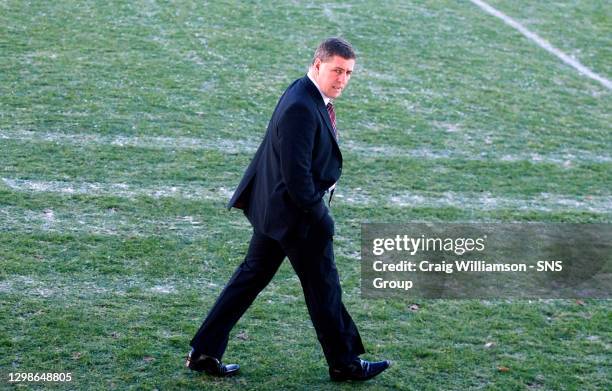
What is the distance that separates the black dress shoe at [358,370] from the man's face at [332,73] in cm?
161

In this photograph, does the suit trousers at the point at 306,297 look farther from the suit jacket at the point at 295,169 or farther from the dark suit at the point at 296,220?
the suit jacket at the point at 295,169

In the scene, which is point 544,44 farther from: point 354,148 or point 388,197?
point 388,197

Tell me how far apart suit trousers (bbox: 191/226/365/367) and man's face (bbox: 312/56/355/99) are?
83 centimetres

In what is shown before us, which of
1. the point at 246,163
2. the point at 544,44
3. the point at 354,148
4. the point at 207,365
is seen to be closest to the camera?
the point at 207,365

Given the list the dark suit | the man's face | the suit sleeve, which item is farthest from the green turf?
the man's face

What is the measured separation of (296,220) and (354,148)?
555 cm

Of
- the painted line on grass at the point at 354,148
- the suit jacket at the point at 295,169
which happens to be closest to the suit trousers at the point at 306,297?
the suit jacket at the point at 295,169

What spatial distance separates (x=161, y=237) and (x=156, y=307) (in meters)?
1.39

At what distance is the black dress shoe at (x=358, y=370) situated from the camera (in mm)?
6078

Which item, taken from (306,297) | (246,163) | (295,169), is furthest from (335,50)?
(246,163)

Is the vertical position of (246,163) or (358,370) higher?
(246,163)

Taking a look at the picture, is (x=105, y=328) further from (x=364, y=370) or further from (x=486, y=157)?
(x=486, y=157)

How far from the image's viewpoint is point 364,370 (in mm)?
6105

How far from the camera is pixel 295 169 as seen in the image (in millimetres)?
5555
